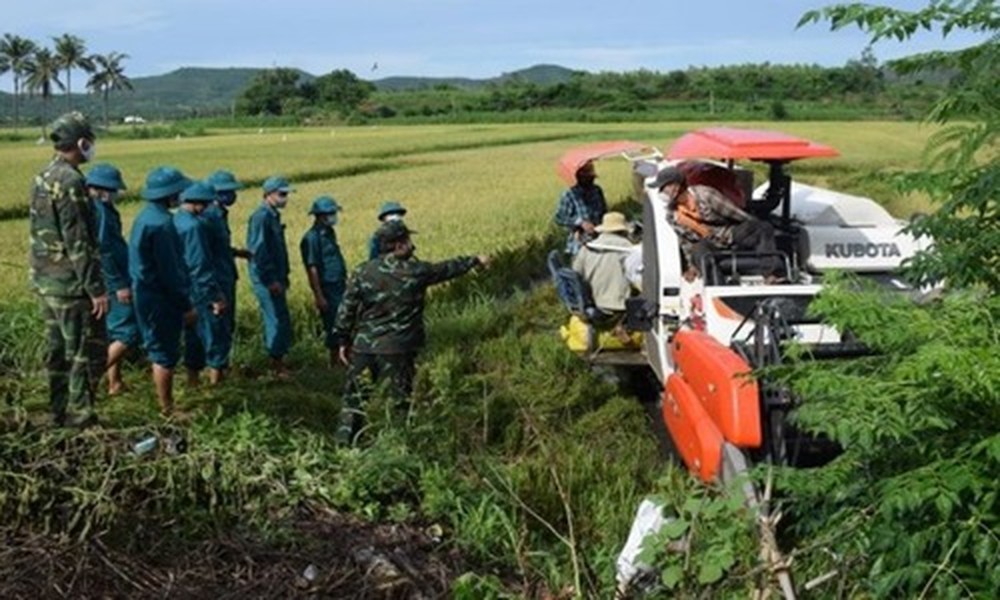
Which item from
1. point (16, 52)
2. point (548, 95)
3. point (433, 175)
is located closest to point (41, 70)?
point (16, 52)

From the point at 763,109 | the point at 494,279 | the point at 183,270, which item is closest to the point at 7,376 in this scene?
the point at 183,270

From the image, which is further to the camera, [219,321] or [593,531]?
[219,321]

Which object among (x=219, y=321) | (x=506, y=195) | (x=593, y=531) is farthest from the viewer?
(x=506, y=195)

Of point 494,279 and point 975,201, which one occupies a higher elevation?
point 975,201

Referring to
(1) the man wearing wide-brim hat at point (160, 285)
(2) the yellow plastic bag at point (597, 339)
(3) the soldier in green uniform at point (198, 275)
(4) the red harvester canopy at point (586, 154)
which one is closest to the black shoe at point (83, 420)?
(1) the man wearing wide-brim hat at point (160, 285)

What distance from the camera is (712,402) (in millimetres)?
4730

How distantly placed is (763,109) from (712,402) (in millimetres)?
60051

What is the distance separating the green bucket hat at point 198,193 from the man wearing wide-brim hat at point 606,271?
2551mm

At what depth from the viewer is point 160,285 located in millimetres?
6832

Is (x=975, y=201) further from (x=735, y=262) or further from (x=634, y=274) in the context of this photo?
(x=634, y=274)

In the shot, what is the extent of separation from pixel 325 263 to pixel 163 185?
184 cm

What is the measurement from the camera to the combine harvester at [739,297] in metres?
4.61

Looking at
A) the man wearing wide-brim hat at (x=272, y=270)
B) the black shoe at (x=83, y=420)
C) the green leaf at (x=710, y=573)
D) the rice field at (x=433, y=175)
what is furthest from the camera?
the rice field at (x=433, y=175)

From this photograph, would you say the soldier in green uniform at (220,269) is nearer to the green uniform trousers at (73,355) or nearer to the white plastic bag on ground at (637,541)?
the green uniform trousers at (73,355)
